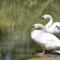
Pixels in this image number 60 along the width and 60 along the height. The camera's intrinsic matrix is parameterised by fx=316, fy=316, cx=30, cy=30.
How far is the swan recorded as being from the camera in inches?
78.6

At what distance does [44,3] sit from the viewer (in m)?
2.06

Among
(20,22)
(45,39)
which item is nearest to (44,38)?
(45,39)

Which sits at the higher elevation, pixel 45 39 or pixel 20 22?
pixel 20 22

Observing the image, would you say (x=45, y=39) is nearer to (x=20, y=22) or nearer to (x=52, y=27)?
(x=52, y=27)

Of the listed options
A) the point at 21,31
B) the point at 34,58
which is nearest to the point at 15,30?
the point at 21,31

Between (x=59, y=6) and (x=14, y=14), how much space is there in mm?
297

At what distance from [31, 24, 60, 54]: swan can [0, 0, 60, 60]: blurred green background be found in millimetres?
28

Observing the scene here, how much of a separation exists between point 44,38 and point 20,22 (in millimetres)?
188

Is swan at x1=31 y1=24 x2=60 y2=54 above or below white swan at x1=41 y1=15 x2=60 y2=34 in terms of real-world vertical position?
below

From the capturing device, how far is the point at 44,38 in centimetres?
202

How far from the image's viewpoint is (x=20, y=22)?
2.05 m

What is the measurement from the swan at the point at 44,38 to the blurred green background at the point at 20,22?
28 mm

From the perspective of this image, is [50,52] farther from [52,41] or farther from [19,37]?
[19,37]

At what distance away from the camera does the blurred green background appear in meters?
2.02
